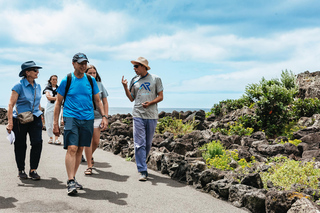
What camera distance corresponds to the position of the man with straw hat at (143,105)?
21.0 ft

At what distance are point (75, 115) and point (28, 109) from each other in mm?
1419

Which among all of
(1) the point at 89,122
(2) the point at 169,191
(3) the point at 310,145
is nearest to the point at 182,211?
(2) the point at 169,191

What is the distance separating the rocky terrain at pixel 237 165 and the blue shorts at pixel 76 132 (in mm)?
A: 2024

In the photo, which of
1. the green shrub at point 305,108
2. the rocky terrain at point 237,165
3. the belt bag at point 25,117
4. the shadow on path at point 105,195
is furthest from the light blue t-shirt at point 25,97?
the green shrub at point 305,108

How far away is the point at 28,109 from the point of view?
618 cm

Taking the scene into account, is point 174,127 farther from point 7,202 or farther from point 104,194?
point 7,202

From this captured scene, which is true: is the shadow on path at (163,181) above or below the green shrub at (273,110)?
below

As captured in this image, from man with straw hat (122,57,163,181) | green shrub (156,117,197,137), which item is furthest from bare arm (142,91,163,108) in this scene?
green shrub (156,117,197,137)

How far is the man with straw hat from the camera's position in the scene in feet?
21.0

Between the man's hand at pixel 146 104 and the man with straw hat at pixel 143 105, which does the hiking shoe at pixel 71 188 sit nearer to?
the man with straw hat at pixel 143 105

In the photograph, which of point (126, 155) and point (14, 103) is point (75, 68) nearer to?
point (14, 103)

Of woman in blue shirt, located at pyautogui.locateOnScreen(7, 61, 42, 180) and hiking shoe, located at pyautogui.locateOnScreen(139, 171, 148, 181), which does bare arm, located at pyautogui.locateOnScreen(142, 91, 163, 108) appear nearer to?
hiking shoe, located at pyautogui.locateOnScreen(139, 171, 148, 181)

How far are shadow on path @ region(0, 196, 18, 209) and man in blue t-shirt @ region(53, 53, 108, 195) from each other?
0.83 metres

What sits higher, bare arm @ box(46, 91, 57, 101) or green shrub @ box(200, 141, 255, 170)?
bare arm @ box(46, 91, 57, 101)
